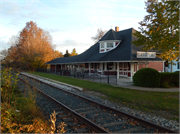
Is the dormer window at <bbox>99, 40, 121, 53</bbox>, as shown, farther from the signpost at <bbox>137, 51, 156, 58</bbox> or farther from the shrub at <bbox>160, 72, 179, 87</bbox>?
the shrub at <bbox>160, 72, 179, 87</bbox>

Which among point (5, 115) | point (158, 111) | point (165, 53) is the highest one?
point (165, 53)

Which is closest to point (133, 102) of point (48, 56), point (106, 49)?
point (106, 49)

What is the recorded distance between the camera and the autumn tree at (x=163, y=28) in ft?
31.6

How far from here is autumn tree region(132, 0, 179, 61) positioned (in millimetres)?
9647

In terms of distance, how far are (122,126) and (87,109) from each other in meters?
2.47

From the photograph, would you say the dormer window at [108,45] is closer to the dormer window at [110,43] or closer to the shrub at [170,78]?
the dormer window at [110,43]

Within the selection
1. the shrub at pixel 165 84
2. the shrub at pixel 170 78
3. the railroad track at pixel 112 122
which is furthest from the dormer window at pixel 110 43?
the railroad track at pixel 112 122

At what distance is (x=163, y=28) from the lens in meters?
10.1

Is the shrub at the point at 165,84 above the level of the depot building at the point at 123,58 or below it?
below

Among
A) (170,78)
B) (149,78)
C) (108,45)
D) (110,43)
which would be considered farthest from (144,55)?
(108,45)

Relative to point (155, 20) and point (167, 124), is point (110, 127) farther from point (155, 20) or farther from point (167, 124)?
point (155, 20)

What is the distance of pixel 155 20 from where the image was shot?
11.6 metres

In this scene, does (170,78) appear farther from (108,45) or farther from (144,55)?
(108,45)

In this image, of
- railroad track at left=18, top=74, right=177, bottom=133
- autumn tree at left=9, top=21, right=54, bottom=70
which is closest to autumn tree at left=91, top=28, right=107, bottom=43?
autumn tree at left=9, top=21, right=54, bottom=70
